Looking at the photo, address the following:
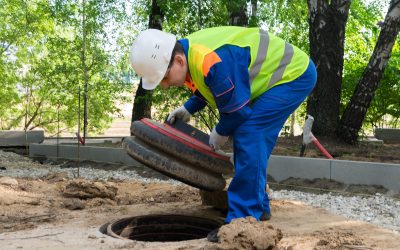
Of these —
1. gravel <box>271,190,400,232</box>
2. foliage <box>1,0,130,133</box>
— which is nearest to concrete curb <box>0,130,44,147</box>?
foliage <box>1,0,130,133</box>

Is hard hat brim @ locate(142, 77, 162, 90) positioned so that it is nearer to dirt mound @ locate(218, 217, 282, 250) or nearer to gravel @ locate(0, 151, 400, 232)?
dirt mound @ locate(218, 217, 282, 250)

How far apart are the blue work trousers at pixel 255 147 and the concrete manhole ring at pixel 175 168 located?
0.96 ft

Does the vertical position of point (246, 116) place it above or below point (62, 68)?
below

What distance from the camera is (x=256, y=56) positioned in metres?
3.51

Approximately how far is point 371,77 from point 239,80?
18.6ft

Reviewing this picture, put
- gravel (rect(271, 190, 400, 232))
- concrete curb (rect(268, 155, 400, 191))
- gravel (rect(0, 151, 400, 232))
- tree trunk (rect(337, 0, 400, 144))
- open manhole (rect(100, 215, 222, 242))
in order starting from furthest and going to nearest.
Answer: tree trunk (rect(337, 0, 400, 144)) → concrete curb (rect(268, 155, 400, 191)) → gravel (rect(0, 151, 400, 232)) → gravel (rect(271, 190, 400, 232)) → open manhole (rect(100, 215, 222, 242))

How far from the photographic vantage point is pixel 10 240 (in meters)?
3.47

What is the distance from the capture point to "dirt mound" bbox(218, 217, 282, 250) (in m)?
2.93

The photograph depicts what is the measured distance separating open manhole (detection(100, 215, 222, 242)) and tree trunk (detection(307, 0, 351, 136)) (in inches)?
200

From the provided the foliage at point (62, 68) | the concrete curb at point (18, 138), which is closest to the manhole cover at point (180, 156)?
the concrete curb at point (18, 138)

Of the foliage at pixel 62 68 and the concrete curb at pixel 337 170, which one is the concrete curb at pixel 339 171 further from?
the foliage at pixel 62 68

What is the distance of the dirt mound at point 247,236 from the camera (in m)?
2.93

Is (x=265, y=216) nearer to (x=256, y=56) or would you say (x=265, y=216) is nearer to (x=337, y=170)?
(x=256, y=56)

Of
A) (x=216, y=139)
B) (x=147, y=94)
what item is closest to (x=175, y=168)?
(x=216, y=139)
